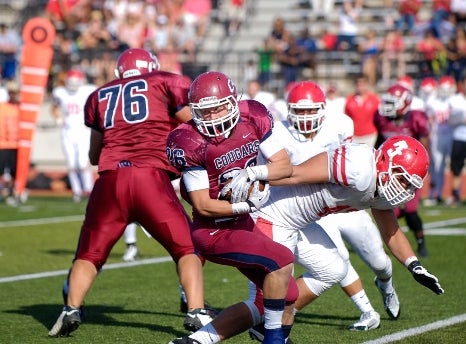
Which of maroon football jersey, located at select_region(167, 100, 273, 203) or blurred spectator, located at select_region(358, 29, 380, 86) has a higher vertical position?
maroon football jersey, located at select_region(167, 100, 273, 203)

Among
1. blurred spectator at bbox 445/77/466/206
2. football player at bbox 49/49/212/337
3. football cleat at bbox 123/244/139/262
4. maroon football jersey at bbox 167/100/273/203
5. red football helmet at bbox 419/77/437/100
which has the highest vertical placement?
maroon football jersey at bbox 167/100/273/203

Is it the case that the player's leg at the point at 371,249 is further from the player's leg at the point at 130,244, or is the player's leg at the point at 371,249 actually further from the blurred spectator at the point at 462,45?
the blurred spectator at the point at 462,45

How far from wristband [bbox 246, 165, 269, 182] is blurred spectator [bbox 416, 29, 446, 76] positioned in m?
14.2

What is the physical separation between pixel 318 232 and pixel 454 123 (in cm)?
1040

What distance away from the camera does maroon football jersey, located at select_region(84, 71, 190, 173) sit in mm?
6410

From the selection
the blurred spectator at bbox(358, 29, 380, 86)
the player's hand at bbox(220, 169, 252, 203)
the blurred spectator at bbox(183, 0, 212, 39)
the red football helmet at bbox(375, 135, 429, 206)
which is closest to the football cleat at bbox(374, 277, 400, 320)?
the red football helmet at bbox(375, 135, 429, 206)

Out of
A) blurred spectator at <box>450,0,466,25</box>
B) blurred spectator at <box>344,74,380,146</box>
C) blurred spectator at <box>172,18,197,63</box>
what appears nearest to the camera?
blurred spectator at <box>344,74,380,146</box>

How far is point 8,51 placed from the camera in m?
21.2

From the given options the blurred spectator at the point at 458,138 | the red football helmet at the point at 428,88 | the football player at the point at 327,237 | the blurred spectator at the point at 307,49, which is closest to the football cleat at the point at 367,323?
the football player at the point at 327,237

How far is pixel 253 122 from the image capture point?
5297 mm

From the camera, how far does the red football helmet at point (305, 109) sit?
6527mm

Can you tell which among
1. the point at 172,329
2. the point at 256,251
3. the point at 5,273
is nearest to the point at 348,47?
the point at 5,273

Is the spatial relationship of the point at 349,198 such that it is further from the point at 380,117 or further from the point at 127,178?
the point at 380,117

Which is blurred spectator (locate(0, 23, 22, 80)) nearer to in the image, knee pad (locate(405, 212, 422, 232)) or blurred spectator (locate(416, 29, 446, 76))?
blurred spectator (locate(416, 29, 446, 76))
